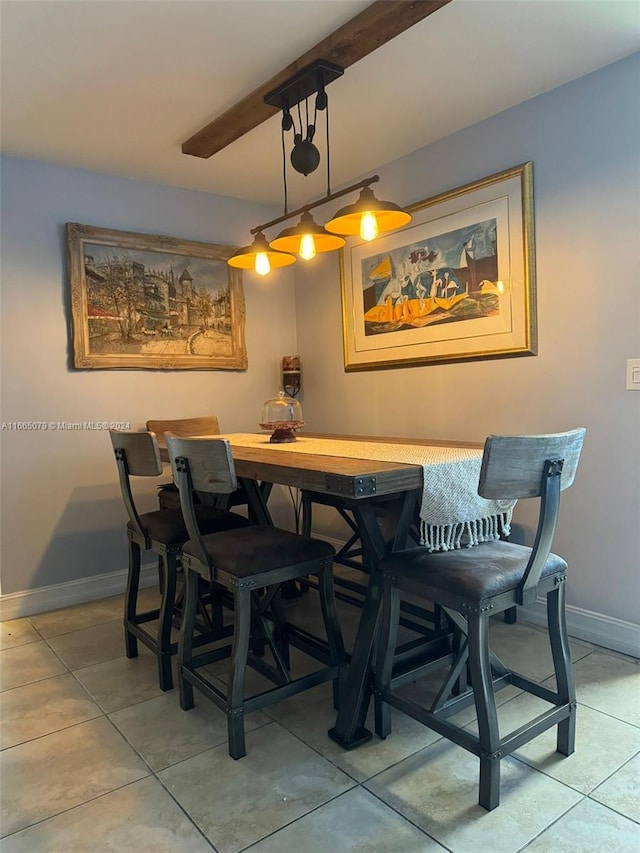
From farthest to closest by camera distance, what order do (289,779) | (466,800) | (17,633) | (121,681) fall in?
(17,633)
(121,681)
(289,779)
(466,800)

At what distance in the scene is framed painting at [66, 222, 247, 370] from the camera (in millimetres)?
3100

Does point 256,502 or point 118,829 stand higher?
point 256,502

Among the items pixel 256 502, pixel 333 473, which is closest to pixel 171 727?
pixel 256 502

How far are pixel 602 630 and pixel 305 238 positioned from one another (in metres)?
2.01

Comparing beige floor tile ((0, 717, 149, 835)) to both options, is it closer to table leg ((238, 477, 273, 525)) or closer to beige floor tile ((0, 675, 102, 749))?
beige floor tile ((0, 675, 102, 749))

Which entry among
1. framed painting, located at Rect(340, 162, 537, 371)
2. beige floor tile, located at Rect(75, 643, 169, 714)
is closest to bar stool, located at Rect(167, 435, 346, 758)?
beige floor tile, located at Rect(75, 643, 169, 714)

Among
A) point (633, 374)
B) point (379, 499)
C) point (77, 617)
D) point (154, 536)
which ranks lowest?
point (77, 617)

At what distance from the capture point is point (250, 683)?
84.0 inches

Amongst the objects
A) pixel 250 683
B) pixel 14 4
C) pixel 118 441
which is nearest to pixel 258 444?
pixel 118 441

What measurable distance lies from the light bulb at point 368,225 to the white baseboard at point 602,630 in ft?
5.74

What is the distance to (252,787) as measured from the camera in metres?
1.58

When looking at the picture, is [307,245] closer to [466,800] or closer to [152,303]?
[152,303]

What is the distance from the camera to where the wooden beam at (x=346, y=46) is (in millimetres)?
1799

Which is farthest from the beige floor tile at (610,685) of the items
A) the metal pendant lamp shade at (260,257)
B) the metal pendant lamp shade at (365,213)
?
the metal pendant lamp shade at (260,257)
